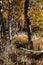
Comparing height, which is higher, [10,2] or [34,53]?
[10,2]

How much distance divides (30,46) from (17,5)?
373 centimetres

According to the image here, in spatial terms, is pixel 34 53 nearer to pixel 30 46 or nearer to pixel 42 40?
pixel 30 46

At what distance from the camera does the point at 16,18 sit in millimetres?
15820

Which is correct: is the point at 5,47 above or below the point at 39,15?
below

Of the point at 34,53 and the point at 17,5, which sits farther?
the point at 17,5

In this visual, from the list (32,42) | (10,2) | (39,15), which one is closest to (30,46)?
(32,42)

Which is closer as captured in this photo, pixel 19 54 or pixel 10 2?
pixel 19 54

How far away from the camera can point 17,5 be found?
13.2 meters

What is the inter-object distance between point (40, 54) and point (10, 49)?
1554mm

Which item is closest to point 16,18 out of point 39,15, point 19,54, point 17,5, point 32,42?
point 17,5

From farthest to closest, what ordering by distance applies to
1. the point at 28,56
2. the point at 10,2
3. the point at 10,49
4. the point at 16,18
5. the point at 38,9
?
the point at 16,18 → the point at 10,2 → the point at 38,9 → the point at 10,49 → the point at 28,56

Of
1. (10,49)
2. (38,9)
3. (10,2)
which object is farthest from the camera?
(10,2)

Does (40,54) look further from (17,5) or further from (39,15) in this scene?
(17,5)

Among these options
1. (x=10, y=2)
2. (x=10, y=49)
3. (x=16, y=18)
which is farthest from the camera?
(x=16, y=18)
